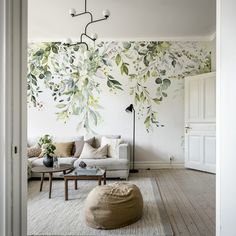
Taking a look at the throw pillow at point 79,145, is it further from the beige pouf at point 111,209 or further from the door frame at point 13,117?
the door frame at point 13,117

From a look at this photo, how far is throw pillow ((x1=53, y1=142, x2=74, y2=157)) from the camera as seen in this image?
5402mm

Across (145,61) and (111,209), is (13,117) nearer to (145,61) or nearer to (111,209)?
(111,209)

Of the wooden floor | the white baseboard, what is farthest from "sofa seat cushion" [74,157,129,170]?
the white baseboard

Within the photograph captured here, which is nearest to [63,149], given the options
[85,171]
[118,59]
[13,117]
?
[85,171]

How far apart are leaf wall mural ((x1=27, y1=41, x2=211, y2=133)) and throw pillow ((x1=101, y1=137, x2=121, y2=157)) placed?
747 mm

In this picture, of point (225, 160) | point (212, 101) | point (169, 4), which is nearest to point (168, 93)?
point (212, 101)

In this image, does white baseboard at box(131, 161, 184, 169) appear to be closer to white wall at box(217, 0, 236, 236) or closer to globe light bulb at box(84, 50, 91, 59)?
globe light bulb at box(84, 50, 91, 59)

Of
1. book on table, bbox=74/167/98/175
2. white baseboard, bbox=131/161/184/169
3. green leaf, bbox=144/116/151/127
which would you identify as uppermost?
green leaf, bbox=144/116/151/127

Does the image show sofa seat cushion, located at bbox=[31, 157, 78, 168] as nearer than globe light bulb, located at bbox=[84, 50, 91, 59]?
Yes

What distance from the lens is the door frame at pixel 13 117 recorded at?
1329mm

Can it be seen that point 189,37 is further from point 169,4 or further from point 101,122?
point 101,122

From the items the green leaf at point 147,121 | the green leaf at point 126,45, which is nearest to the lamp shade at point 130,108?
the green leaf at point 147,121

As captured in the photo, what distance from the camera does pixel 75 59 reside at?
6215 mm

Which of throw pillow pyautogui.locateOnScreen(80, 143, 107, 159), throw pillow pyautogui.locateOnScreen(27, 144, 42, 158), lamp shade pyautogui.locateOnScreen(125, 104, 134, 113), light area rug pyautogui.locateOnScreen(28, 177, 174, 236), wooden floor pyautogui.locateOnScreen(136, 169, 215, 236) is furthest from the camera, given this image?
lamp shade pyautogui.locateOnScreen(125, 104, 134, 113)
